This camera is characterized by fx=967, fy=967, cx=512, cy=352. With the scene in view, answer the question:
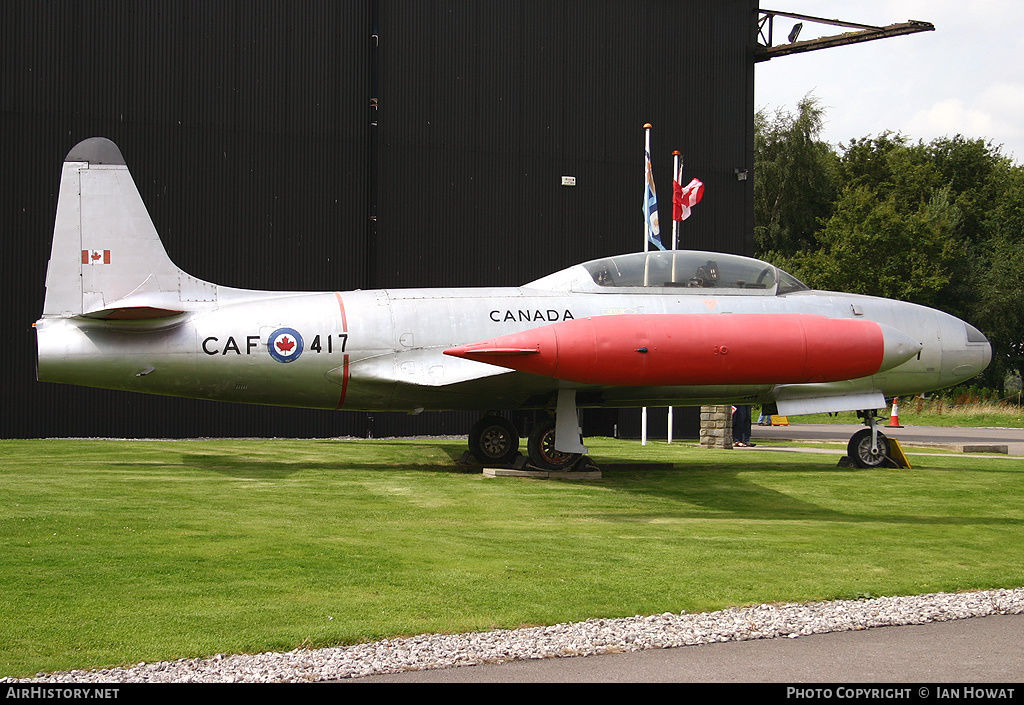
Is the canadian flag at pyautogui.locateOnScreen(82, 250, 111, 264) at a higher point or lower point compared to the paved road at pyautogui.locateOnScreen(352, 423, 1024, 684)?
higher

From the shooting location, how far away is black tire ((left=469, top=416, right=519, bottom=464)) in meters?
15.1

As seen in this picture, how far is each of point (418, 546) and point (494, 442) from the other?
6.58m

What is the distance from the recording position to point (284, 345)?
13305 mm

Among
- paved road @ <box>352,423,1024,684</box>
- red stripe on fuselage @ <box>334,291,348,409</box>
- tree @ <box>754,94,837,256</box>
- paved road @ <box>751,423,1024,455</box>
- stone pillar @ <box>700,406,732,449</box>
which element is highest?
tree @ <box>754,94,837,256</box>

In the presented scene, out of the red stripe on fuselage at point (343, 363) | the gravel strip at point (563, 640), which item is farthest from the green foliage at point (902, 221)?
the gravel strip at point (563, 640)

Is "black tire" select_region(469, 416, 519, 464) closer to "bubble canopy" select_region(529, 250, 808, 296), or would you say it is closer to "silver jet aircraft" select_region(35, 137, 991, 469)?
"silver jet aircraft" select_region(35, 137, 991, 469)

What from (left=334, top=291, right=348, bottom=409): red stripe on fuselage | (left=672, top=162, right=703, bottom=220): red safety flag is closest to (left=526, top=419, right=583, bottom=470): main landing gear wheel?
(left=334, top=291, right=348, bottom=409): red stripe on fuselage

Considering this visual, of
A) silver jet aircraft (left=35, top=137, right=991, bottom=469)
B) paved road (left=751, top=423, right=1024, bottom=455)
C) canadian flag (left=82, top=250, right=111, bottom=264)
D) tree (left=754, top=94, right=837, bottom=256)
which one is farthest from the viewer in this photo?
tree (left=754, top=94, right=837, bottom=256)

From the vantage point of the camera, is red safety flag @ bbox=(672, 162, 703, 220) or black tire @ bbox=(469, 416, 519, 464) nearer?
black tire @ bbox=(469, 416, 519, 464)

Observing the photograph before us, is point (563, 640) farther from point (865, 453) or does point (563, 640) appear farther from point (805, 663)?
point (865, 453)

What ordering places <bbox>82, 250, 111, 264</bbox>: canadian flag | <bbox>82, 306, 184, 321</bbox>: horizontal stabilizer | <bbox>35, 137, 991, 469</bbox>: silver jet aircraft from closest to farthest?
<bbox>82, 306, 184, 321</bbox>: horizontal stabilizer
<bbox>35, 137, 991, 469</bbox>: silver jet aircraft
<bbox>82, 250, 111, 264</bbox>: canadian flag

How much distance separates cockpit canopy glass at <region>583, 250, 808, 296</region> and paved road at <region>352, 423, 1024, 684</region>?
8.72m
